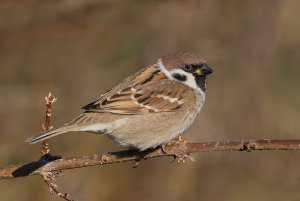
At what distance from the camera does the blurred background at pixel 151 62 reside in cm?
637

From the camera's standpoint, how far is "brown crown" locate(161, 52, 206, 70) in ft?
16.6

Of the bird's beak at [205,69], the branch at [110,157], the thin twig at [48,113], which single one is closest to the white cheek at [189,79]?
the bird's beak at [205,69]

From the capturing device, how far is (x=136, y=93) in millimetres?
5027

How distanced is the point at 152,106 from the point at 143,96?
11cm

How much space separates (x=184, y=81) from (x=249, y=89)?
5.86ft

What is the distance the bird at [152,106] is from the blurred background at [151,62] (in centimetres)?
115

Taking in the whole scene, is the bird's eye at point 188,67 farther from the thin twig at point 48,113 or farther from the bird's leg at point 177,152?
the thin twig at point 48,113

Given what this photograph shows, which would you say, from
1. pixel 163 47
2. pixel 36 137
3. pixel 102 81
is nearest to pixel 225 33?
pixel 163 47

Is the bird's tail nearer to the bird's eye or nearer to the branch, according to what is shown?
the branch

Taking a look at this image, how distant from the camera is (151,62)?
22.0ft

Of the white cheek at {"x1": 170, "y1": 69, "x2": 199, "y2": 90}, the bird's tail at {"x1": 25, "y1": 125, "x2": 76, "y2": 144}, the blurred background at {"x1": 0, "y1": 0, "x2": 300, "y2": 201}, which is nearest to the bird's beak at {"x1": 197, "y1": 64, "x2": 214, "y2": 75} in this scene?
the white cheek at {"x1": 170, "y1": 69, "x2": 199, "y2": 90}

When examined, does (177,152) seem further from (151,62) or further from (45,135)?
(151,62)

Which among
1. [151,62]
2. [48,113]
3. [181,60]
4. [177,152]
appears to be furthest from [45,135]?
[151,62]

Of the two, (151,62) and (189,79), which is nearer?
(189,79)
